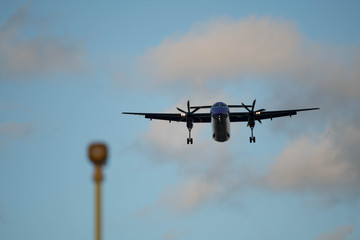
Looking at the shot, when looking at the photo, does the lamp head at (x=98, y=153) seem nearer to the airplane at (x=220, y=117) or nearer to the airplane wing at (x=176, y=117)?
the airplane at (x=220, y=117)

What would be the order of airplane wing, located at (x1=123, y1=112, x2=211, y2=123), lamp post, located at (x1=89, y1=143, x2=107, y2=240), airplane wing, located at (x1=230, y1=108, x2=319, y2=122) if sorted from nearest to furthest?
lamp post, located at (x1=89, y1=143, x2=107, y2=240) < airplane wing, located at (x1=123, y1=112, x2=211, y2=123) < airplane wing, located at (x1=230, y1=108, x2=319, y2=122)

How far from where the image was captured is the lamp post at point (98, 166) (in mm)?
9148

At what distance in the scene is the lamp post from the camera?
360 inches

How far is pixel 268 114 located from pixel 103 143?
63.7 m

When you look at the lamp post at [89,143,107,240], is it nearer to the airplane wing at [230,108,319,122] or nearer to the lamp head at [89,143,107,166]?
the lamp head at [89,143,107,166]

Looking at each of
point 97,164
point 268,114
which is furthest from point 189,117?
point 97,164

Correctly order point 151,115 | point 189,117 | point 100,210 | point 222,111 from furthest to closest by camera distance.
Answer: point 151,115
point 189,117
point 222,111
point 100,210

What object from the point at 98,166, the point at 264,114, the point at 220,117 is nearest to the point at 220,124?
the point at 220,117

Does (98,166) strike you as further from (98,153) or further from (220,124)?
(220,124)

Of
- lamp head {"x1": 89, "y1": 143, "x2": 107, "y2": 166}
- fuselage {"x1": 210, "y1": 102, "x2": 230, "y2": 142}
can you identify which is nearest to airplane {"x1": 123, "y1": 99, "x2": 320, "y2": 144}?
fuselage {"x1": 210, "y1": 102, "x2": 230, "y2": 142}

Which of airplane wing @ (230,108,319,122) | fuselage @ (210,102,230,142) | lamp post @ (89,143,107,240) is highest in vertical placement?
airplane wing @ (230,108,319,122)

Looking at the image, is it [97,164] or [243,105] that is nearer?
[97,164]

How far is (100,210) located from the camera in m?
9.15

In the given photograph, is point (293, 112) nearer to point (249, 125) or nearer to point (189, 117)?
point (249, 125)
